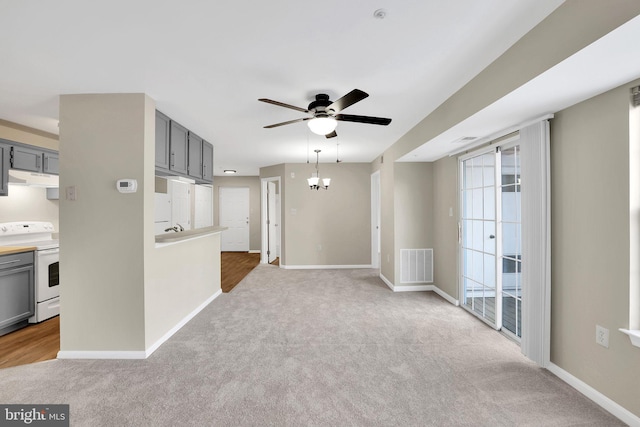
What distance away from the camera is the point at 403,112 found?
3258mm

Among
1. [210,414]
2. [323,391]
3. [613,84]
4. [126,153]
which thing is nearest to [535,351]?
[323,391]

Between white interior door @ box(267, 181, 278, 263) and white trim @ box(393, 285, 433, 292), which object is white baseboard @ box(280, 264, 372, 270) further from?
white trim @ box(393, 285, 433, 292)

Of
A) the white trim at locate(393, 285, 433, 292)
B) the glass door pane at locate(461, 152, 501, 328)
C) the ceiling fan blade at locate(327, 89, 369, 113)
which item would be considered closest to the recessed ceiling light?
the ceiling fan blade at locate(327, 89, 369, 113)

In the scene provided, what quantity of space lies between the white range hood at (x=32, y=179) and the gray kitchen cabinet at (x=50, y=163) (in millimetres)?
71

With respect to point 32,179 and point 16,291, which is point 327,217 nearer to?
point 32,179

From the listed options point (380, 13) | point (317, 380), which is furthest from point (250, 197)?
point (380, 13)

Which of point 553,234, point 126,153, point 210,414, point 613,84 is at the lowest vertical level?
point 210,414

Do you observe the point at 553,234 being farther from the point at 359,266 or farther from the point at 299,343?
the point at 359,266

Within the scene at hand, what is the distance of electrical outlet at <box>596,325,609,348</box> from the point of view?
77.4 inches

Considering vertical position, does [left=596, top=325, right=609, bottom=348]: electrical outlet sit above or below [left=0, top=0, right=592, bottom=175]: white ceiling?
below

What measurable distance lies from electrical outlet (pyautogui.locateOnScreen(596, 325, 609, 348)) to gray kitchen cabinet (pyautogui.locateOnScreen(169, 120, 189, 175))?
13.1 ft

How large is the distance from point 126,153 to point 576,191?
3.68 m

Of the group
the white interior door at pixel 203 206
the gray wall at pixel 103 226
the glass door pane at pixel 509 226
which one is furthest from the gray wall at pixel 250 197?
the glass door pane at pixel 509 226

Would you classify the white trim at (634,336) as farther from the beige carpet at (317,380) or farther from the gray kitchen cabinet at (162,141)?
the gray kitchen cabinet at (162,141)
